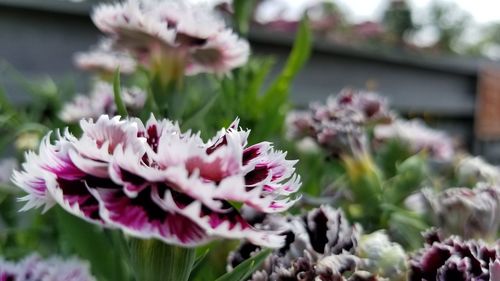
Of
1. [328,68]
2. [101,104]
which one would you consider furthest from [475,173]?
[328,68]

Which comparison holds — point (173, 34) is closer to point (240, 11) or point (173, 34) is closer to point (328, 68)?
point (240, 11)

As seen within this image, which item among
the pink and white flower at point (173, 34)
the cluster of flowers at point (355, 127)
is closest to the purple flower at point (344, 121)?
the cluster of flowers at point (355, 127)

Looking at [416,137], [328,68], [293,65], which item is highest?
[293,65]

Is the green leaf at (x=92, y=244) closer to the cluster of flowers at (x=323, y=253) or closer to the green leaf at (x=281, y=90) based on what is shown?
the cluster of flowers at (x=323, y=253)

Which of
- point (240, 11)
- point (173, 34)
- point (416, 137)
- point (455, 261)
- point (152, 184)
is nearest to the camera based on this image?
point (152, 184)

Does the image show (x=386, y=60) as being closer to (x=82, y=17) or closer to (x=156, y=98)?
(x=82, y=17)

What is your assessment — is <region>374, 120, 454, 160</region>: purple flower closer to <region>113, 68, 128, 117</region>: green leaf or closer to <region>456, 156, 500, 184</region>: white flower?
<region>456, 156, 500, 184</region>: white flower

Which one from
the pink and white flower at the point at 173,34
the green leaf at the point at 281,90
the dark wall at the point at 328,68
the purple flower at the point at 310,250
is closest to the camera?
the purple flower at the point at 310,250
